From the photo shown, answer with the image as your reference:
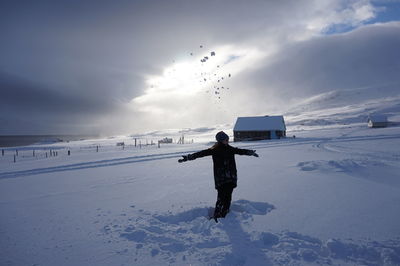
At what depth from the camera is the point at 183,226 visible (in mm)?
4754

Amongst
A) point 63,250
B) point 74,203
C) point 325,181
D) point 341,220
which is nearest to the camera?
point 63,250

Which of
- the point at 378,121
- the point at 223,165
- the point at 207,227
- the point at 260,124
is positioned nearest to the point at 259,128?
the point at 260,124

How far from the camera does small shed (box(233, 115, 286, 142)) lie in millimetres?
55031

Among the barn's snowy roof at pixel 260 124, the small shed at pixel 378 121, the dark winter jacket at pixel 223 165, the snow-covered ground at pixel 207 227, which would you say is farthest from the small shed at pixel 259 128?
the dark winter jacket at pixel 223 165

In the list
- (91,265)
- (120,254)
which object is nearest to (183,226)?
(120,254)

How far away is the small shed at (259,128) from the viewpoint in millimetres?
55031

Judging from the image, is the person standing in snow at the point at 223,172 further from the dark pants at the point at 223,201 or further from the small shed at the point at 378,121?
the small shed at the point at 378,121

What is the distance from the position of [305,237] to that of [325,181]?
201 inches

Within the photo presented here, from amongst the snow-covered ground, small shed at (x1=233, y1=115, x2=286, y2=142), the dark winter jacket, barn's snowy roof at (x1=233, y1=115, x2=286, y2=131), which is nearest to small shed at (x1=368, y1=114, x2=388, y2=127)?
small shed at (x1=233, y1=115, x2=286, y2=142)

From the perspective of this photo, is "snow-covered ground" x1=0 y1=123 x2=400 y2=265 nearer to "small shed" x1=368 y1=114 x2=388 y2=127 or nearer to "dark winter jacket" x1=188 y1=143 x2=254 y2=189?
"dark winter jacket" x1=188 y1=143 x2=254 y2=189

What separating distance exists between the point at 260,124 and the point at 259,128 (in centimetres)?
123

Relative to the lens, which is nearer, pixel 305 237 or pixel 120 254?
pixel 120 254

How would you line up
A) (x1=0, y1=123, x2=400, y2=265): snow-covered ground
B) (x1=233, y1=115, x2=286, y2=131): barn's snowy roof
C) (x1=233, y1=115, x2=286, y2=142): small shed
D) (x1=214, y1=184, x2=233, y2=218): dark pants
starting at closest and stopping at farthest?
(x1=0, y1=123, x2=400, y2=265): snow-covered ground → (x1=214, y1=184, x2=233, y2=218): dark pants → (x1=233, y1=115, x2=286, y2=142): small shed → (x1=233, y1=115, x2=286, y2=131): barn's snowy roof

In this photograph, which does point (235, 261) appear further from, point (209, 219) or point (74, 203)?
point (74, 203)
